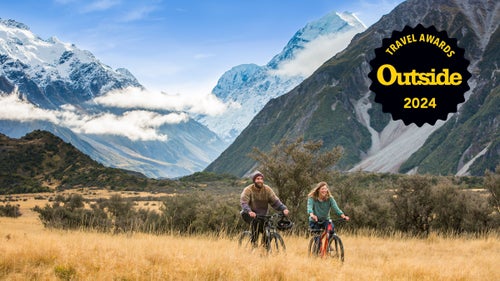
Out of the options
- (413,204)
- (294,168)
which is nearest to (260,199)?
(294,168)

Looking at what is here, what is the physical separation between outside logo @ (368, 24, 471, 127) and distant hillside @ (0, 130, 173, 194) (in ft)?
342

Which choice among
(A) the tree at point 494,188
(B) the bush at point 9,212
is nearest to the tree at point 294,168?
(A) the tree at point 494,188

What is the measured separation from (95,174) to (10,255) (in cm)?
12622

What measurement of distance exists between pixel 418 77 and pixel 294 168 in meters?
7.69

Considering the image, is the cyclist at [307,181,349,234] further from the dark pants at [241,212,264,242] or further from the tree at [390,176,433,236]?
the tree at [390,176,433,236]

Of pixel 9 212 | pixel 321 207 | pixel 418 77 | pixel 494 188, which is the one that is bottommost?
pixel 9 212

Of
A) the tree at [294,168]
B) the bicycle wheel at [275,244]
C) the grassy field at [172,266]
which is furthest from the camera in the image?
the tree at [294,168]

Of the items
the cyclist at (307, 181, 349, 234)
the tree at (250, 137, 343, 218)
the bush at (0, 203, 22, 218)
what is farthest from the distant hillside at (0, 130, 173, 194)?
→ the cyclist at (307, 181, 349, 234)

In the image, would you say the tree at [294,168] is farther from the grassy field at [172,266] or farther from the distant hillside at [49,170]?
the distant hillside at [49,170]

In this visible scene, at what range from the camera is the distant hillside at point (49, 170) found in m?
118

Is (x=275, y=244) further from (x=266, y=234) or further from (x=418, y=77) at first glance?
(x=418, y=77)

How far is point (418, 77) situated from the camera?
76.0ft

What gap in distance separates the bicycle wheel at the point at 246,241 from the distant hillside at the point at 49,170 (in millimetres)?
108997

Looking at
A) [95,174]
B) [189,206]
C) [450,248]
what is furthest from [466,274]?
[95,174]
